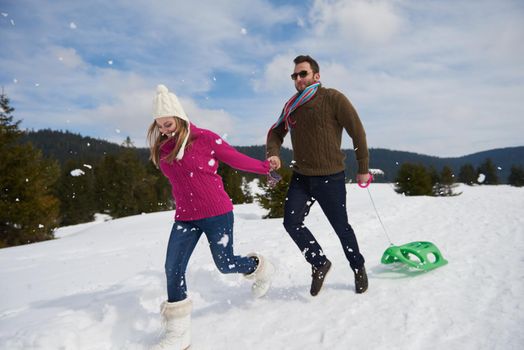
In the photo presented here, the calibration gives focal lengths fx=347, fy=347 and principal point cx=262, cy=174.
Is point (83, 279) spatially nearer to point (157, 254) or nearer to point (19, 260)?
point (157, 254)

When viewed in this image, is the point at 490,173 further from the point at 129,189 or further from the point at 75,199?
the point at 75,199

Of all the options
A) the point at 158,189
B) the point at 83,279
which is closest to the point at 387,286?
the point at 83,279

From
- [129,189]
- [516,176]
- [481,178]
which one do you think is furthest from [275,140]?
[516,176]

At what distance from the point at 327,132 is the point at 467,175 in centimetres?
7867

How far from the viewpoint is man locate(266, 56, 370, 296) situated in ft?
12.0

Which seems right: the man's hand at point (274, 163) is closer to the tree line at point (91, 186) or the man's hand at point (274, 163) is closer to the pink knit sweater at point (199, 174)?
the pink knit sweater at point (199, 174)

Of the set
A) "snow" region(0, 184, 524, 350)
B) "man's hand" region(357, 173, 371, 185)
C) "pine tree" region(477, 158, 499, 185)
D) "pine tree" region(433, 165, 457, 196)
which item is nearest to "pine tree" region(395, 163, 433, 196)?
"pine tree" region(433, 165, 457, 196)

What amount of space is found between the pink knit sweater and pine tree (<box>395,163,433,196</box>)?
3639cm

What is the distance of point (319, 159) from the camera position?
369 centimetres

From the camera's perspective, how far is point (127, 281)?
4.94 meters

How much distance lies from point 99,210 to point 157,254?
46.8m

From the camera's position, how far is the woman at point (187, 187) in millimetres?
3080

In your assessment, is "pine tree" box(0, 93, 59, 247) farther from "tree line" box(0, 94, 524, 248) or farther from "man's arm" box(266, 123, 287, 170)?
"man's arm" box(266, 123, 287, 170)

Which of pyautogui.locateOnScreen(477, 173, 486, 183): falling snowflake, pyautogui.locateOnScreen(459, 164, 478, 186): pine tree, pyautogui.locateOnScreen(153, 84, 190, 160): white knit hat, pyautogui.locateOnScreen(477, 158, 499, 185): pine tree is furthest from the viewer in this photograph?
pyautogui.locateOnScreen(459, 164, 478, 186): pine tree
